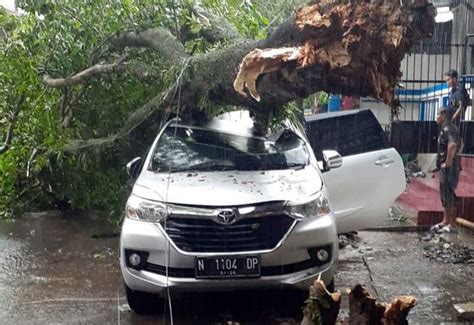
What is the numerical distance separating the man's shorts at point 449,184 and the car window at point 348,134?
1.15 meters

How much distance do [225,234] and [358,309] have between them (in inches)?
53.1

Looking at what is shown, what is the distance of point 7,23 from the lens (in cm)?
945

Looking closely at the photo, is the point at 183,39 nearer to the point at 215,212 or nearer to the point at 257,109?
the point at 257,109

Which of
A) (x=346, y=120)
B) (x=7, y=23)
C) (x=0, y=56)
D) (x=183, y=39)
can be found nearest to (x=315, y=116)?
(x=346, y=120)

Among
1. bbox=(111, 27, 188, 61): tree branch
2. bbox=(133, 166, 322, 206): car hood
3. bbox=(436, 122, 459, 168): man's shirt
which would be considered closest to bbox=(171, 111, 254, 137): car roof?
bbox=(111, 27, 188, 61): tree branch

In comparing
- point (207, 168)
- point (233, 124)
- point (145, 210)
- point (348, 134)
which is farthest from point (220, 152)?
point (348, 134)

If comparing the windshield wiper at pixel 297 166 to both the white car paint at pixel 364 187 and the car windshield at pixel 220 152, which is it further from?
A: the white car paint at pixel 364 187

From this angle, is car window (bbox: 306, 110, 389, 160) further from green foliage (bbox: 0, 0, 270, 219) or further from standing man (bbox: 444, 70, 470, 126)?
green foliage (bbox: 0, 0, 270, 219)

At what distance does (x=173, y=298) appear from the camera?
5523 millimetres

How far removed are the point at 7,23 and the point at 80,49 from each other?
191 cm

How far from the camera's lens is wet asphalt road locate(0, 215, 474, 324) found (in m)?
5.34

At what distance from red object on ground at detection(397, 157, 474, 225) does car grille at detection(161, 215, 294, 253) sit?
4.26m

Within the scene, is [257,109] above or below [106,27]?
below

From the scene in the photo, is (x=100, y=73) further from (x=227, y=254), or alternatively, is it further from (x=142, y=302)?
(x=227, y=254)
